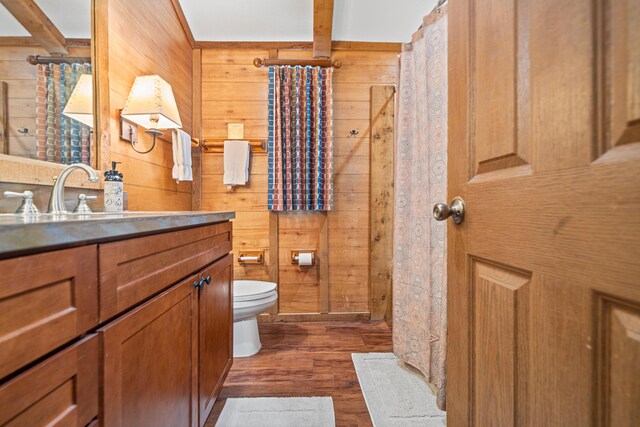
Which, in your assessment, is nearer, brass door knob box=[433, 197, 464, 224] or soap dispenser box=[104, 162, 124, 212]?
brass door knob box=[433, 197, 464, 224]

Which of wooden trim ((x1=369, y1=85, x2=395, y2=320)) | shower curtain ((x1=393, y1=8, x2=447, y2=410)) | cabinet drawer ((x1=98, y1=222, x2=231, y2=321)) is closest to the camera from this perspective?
cabinet drawer ((x1=98, y1=222, x2=231, y2=321))

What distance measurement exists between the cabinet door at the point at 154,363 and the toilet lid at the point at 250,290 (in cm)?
74

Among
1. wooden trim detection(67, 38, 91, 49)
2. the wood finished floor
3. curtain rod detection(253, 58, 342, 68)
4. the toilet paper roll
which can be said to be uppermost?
curtain rod detection(253, 58, 342, 68)

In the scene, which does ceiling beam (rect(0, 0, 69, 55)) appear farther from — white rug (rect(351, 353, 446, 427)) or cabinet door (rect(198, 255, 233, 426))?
white rug (rect(351, 353, 446, 427))

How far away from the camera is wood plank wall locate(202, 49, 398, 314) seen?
2.31 metres

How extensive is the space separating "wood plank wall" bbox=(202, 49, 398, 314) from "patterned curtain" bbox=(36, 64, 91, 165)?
1.17 m

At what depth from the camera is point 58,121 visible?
1062 millimetres

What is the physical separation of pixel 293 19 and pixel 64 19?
4.87 ft

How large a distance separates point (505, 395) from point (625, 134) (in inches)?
19.5

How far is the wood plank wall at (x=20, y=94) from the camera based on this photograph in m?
0.88

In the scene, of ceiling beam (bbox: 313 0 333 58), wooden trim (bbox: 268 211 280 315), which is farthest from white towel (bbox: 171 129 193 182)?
ceiling beam (bbox: 313 0 333 58)

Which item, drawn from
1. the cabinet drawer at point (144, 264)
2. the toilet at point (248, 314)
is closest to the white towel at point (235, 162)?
the toilet at point (248, 314)

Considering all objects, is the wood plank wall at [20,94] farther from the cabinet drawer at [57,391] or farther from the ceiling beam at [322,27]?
the ceiling beam at [322,27]

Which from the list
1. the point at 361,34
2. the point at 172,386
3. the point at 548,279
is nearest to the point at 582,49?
the point at 548,279
